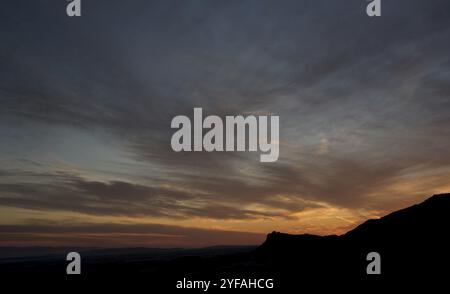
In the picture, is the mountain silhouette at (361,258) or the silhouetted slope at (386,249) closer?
the mountain silhouette at (361,258)

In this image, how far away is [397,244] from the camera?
1350 inches

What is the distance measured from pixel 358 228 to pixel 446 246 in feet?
39.2

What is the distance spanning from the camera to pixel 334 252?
37.0m

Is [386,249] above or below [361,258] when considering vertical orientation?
above

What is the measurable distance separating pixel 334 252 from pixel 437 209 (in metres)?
10.8

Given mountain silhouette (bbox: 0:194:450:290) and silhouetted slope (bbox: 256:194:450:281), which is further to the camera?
silhouetted slope (bbox: 256:194:450:281)
